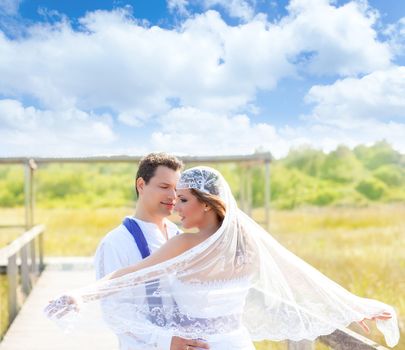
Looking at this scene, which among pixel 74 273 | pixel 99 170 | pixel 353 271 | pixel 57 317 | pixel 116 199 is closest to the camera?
pixel 57 317

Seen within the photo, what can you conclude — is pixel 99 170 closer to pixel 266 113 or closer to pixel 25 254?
pixel 266 113

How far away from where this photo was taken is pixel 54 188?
37.8 m

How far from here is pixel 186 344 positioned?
215 cm

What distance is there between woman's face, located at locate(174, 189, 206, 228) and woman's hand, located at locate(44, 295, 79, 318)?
16.3 inches

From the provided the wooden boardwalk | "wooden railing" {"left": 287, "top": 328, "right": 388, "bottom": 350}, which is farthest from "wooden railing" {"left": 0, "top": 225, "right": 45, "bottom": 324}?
"wooden railing" {"left": 287, "top": 328, "right": 388, "bottom": 350}

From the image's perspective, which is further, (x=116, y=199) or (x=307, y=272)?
(x=116, y=199)

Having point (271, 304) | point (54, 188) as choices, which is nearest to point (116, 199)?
point (54, 188)

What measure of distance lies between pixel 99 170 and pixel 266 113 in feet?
54.7

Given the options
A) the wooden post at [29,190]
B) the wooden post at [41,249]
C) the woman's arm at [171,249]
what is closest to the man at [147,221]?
the woman's arm at [171,249]

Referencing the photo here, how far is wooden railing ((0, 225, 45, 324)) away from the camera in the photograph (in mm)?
6203

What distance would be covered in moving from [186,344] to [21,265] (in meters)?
5.68

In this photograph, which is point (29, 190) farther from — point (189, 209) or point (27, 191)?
point (189, 209)

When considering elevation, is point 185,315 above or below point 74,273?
above

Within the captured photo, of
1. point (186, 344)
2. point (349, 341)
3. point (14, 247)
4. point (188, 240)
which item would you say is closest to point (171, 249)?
point (188, 240)
